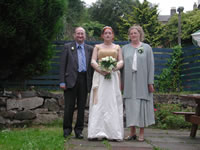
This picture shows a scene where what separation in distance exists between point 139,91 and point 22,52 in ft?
9.50

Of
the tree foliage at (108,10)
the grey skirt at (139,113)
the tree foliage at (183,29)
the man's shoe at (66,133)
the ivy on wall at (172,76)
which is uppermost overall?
the tree foliage at (108,10)

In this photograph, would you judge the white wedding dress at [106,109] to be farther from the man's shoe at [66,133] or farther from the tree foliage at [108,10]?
the tree foliage at [108,10]

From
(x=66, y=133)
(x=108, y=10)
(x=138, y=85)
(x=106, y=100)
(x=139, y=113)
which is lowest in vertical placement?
(x=66, y=133)

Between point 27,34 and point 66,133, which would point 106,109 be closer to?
point 66,133

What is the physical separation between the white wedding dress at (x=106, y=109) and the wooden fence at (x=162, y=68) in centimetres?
334

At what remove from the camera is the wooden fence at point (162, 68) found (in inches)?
317

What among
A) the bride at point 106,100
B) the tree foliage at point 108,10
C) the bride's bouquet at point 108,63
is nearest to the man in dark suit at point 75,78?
the bride at point 106,100

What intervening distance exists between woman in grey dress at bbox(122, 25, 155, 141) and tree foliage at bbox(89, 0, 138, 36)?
127 ft

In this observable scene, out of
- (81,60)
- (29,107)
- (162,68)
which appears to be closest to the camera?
(81,60)

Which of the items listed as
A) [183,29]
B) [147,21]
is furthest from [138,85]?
[147,21]

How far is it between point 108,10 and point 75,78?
1629 inches

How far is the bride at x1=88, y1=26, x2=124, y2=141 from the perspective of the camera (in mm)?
4781

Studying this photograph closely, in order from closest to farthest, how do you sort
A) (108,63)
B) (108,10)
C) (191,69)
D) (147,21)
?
(108,63), (191,69), (147,21), (108,10)

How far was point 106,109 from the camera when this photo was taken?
15.9 ft
